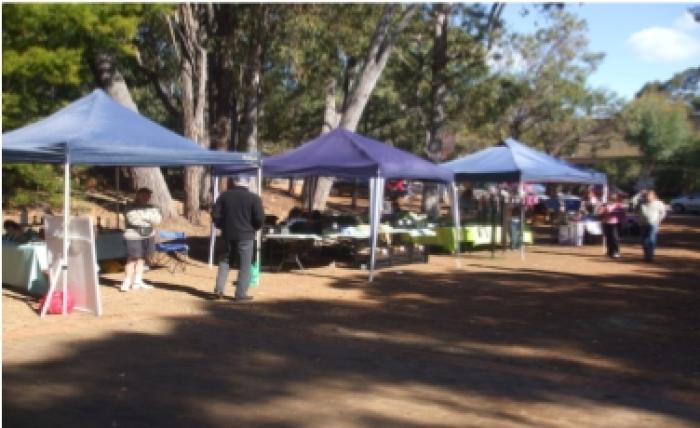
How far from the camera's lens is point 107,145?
10.0 meters

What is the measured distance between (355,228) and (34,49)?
290 inches

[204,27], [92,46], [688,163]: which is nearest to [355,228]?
[92,46]

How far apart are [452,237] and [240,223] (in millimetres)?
8500

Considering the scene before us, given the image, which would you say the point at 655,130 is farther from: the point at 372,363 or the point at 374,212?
the point at 372,363

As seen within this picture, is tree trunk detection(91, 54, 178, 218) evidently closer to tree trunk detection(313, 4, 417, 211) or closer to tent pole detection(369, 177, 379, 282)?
tree trunk detection(313, 4, 417, 211)

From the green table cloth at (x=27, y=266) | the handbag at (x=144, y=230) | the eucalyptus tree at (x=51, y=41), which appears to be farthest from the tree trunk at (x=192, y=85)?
the handbag at (x=144, y=230)

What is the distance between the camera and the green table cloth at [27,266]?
10477mm

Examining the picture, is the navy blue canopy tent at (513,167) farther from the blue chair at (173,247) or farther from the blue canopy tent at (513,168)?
the blue chair at (173,247)

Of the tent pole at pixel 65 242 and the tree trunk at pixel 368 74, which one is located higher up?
the tree trunk at pixel 368 74

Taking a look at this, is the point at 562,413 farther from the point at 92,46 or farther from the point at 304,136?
the point at 304,136

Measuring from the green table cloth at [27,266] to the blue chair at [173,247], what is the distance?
2241mm

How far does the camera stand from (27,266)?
10625 millimetres

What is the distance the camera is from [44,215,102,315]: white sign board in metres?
9.16

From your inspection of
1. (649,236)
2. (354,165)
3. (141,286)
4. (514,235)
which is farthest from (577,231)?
(141,286)
